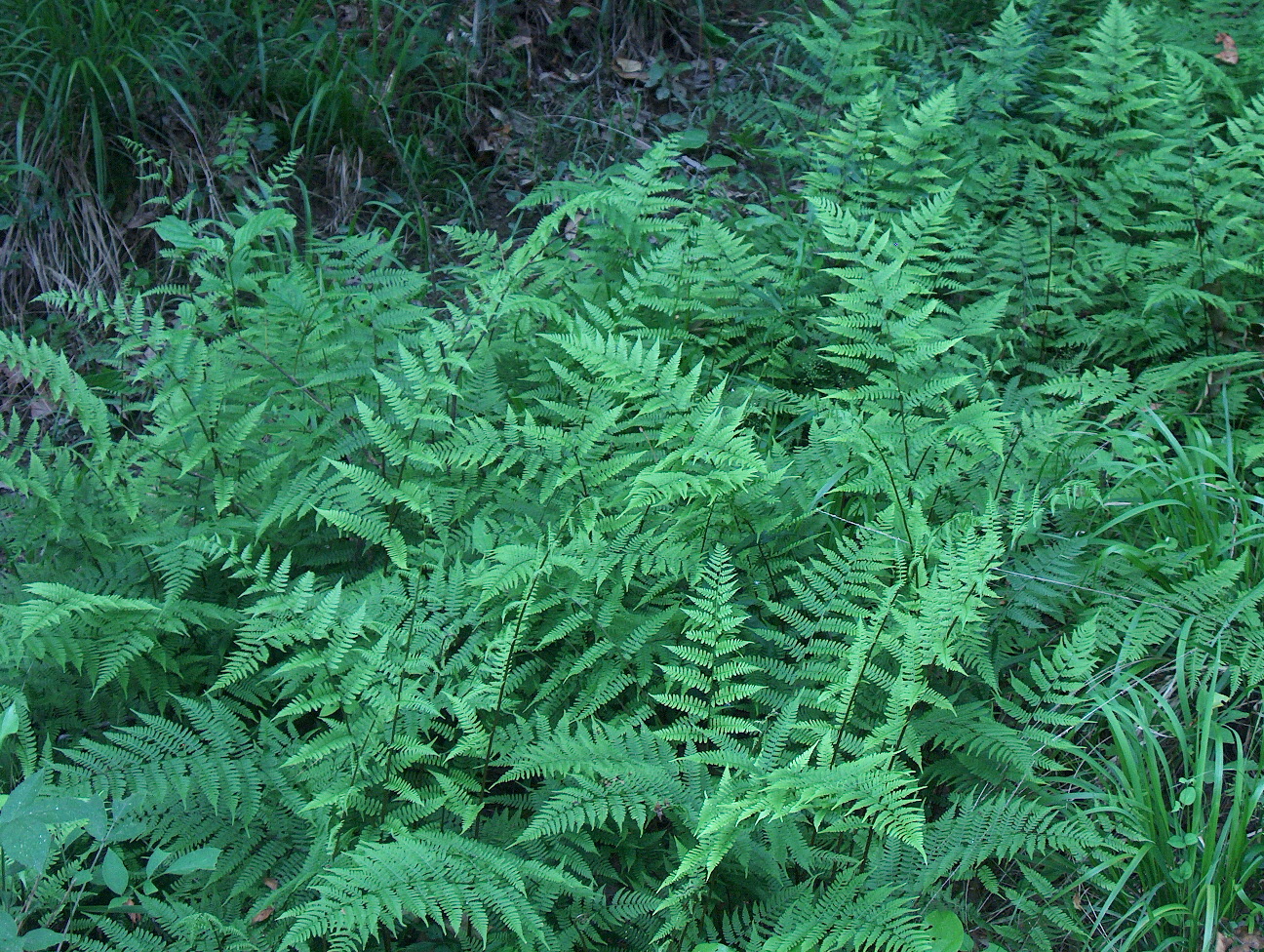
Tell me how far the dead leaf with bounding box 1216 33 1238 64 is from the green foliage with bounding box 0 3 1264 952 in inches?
23.1

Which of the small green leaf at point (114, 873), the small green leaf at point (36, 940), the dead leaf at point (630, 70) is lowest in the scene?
the small green leaf at point (36, 940)

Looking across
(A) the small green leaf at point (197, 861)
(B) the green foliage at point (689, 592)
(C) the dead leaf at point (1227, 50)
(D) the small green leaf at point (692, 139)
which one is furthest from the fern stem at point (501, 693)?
(C) the dead leaf at point (1227, 50)

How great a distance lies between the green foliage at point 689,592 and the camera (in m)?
2.55

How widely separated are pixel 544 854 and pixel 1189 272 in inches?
121

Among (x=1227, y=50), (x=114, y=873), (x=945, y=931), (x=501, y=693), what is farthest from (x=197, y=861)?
(x=1227, y=50)

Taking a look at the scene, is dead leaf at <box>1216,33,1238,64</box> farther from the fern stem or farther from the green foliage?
the fern stem

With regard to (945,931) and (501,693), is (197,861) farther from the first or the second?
(945,931)

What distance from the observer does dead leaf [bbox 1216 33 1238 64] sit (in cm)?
466

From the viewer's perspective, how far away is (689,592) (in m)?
3.21

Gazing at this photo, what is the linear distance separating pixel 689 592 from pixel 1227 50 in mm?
3692

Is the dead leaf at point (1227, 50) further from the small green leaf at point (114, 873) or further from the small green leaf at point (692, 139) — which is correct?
the small green leaf at point (114, 873)

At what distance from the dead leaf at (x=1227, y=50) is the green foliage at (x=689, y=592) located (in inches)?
23.1

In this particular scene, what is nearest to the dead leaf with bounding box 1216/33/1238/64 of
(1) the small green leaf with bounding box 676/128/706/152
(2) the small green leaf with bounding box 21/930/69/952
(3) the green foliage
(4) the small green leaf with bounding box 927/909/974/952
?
(3) the green foliage

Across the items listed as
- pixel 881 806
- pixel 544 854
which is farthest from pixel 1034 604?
pixel 544 854
